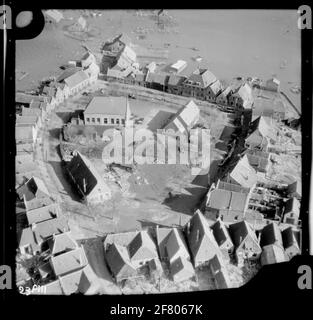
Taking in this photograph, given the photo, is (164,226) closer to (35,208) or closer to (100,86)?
(35,208)

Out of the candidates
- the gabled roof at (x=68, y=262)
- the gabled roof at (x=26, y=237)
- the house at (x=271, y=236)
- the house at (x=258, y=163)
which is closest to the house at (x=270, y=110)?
the house at (x=258, y=163)

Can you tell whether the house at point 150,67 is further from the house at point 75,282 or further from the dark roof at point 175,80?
the house at point 75,282

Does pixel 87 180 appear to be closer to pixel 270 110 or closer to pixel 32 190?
pixel 32 190


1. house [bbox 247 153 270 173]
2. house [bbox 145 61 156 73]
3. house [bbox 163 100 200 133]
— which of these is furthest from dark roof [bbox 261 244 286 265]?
house [bbox 145 61 156 73]

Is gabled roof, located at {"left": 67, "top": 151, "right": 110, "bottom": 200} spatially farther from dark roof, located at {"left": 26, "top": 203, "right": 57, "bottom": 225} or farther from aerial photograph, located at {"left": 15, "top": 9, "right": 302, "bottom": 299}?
dark roof, located at {"left": 26, "top": 203, "right": 57, "bottom": 225}

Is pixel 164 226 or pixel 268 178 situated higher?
pixel 268 178

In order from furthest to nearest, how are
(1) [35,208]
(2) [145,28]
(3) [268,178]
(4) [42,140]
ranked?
Result: (2) [145,28] < (4) [42,140] < (3) [268,178] < (1) [35,208]
